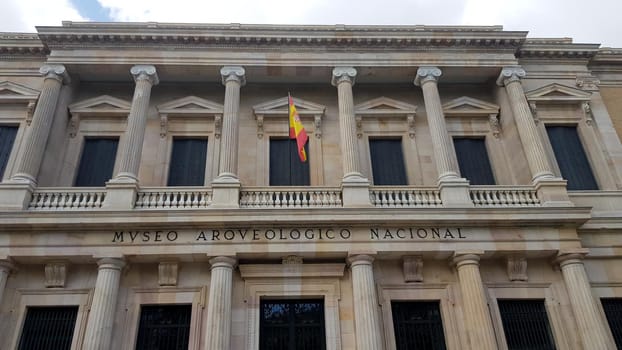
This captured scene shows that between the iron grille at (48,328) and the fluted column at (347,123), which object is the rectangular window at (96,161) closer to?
the iron grille at (48,328)

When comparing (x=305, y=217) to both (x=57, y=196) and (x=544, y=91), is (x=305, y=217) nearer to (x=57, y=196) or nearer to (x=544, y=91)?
(x=57, y=196)

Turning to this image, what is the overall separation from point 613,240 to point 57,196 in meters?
17.1

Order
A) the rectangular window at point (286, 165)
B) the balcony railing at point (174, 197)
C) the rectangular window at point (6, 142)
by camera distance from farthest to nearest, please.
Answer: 1. the rectangular window at point (286, 165)
2. the rectangular window at point (6, 142)
3. the balcony railing at point (174, 197)

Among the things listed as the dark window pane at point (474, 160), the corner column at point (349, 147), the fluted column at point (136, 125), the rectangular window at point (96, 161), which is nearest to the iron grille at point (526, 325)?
the dark window pane at point (474, 160)

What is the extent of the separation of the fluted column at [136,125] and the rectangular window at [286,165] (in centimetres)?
443

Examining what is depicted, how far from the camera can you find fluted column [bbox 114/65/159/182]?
45.3 feet

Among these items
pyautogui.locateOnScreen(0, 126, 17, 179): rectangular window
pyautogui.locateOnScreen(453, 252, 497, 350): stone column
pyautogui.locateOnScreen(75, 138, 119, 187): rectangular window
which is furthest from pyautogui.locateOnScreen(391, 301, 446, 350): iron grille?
pyautogui.locateOnScreen(0, 126, 17, 179): rectangular window

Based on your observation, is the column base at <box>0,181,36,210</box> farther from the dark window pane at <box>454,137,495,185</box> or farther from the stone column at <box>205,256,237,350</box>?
the dark window pane at <box>454,137,495,185</box>

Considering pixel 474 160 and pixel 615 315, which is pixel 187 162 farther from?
pixel 615 315

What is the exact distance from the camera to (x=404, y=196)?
14.1 metres

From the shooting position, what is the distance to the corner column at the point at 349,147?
44.8 ft

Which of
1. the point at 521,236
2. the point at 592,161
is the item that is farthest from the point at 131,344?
the point at 592,161

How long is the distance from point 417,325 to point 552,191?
5.89 meters

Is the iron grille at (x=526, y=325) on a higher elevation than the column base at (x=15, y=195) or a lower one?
lower
